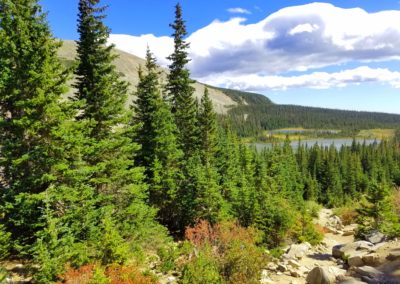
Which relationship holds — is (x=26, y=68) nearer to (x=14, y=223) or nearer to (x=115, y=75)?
(x=115, y=75)

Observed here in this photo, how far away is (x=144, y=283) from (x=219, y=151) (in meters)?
24.3

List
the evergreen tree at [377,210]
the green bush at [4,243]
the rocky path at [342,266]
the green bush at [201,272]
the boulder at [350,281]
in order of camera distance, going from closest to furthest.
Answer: the green bush at [4,243] → the green bush at [201,272] → the boulder at [350,281] → the rocky path at [342,266] → the evergreen tree at [377,210]

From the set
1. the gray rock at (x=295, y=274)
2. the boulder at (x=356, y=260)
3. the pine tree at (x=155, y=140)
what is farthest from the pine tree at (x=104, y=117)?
the boulder at (x=356, y=260)

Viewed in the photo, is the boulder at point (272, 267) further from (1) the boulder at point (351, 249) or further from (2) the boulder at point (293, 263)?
(1) the boulder at point (351, 249)

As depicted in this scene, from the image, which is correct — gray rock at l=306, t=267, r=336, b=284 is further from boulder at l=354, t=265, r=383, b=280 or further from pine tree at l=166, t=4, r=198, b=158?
pine tree at l=166, t=4, r=198, b=158

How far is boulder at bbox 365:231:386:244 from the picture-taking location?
24.5m

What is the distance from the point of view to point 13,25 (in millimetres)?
15078

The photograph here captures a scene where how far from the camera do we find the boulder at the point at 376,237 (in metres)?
24.5

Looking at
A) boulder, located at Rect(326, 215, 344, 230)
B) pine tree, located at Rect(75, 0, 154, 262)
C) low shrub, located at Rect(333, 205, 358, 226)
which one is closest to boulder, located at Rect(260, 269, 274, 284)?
pine tree, located at Rect(75, 0, 154, 262)

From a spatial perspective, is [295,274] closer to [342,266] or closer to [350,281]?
[342,266]

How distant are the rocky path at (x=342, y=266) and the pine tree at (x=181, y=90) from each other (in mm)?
14877

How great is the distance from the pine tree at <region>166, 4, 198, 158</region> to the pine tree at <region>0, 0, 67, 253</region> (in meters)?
17.5

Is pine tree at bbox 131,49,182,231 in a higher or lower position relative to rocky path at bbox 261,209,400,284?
higher

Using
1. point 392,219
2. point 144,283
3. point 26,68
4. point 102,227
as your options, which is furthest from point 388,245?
point 26,68
